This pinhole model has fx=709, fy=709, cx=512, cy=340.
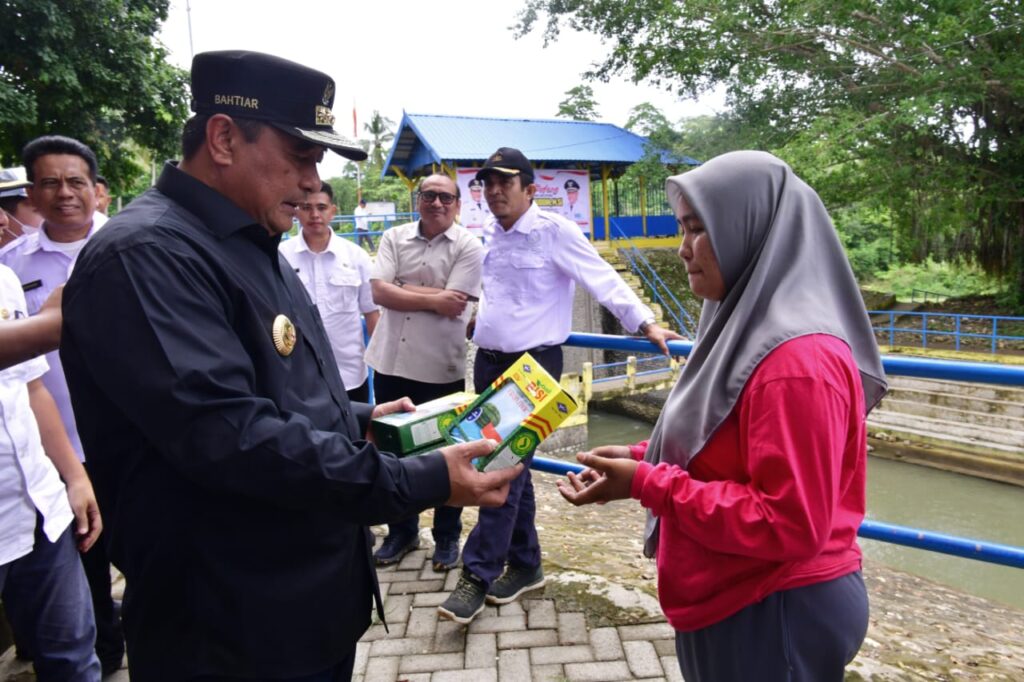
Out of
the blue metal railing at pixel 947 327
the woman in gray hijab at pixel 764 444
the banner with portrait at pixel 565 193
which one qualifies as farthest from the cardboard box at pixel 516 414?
the banner with portrait at pixel 565 193

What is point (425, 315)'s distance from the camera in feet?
12.2

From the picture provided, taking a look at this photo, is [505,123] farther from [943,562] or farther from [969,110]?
[943,562]

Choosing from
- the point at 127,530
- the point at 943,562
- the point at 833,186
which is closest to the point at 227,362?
the point at 127,530

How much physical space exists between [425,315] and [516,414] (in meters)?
1.99

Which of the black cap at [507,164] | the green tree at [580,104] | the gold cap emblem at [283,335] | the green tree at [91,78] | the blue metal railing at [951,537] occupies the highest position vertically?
the green tree at [580,104]

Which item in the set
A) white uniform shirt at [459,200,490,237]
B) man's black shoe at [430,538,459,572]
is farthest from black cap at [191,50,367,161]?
white uniform shirt at [459,200,490,237]

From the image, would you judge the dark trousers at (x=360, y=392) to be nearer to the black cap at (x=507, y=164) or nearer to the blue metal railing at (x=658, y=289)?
the black cap at (x=507, y=164)

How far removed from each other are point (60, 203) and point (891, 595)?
538cm

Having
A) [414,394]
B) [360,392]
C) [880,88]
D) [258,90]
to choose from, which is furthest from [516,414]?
[880,88]

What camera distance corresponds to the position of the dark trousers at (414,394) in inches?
138

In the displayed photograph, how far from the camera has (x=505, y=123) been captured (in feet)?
67.7

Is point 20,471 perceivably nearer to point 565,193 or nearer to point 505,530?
point 505,530

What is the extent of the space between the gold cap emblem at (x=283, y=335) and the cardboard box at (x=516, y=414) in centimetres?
50

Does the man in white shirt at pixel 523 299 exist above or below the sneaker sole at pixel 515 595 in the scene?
above
